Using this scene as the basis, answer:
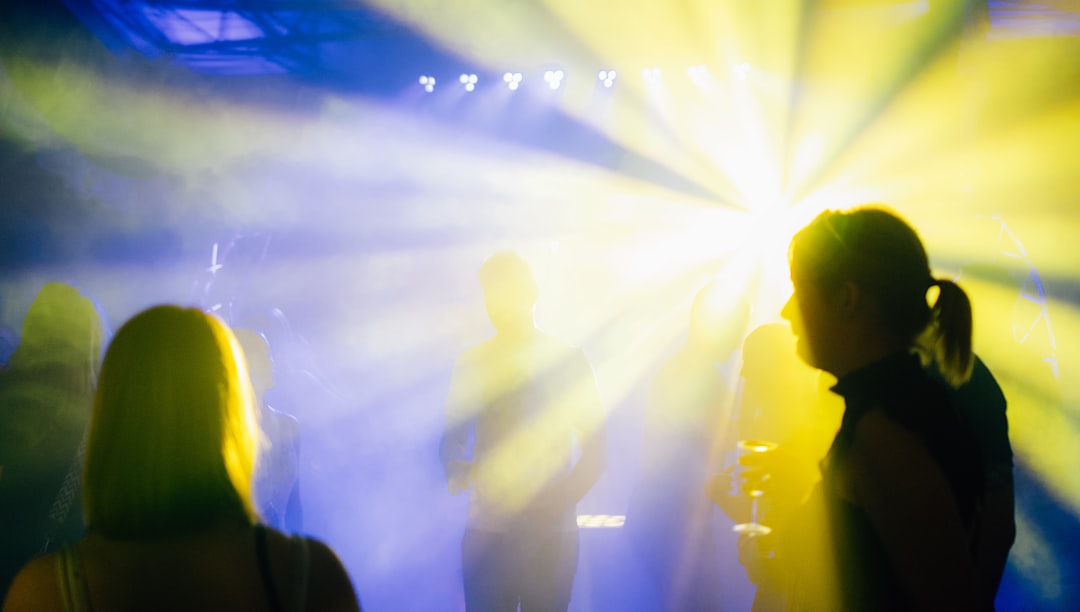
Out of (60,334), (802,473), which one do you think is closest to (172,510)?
(802,473)

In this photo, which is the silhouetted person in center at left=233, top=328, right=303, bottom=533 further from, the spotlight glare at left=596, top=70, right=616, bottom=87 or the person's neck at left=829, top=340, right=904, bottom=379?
the spotlight glare at left=596, top=70, right=616, bottom=87

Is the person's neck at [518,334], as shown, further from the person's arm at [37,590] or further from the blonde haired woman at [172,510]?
the person's arm at [37,590]

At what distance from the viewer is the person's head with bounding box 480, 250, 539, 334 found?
249 centimetres

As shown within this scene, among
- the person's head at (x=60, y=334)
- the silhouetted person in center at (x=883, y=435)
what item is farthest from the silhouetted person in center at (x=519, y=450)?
the person's head at (x=60, y=334)

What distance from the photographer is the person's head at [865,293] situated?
1150mm

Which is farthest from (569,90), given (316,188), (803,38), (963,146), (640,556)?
(640,556)

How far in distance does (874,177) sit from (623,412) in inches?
134

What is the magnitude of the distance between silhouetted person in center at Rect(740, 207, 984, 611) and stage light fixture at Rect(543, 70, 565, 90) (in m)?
6.92

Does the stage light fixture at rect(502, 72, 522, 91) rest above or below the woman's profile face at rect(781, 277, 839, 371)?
above

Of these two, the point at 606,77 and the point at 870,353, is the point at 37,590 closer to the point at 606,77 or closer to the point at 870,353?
the point at 870,353

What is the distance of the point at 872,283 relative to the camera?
1.15 m

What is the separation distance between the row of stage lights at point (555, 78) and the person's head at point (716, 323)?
17.4 feet

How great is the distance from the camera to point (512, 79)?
7.80m

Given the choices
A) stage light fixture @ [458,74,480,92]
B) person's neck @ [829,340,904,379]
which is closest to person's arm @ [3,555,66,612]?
person's neck @ [829,340,904,379]
